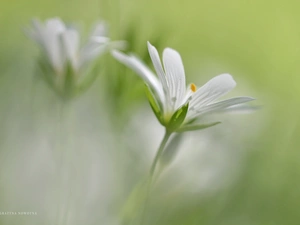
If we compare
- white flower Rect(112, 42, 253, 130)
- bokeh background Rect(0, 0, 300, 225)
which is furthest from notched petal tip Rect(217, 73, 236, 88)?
bokeh background Rect(0, 0, 300, 225)

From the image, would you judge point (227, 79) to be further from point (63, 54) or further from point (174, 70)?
point (63, 54)

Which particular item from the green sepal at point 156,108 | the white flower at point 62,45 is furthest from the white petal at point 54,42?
the green sepal at point 156,108

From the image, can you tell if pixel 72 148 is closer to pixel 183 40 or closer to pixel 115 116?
pixel 115 116

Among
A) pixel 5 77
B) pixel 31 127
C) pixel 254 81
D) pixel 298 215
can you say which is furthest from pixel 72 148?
pixel 254 81

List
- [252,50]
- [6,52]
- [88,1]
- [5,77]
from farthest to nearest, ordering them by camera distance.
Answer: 1. [88,1]
2. [252,50]
3. [6,52]
4. [5,77]

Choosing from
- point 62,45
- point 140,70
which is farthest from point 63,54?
point 140,70

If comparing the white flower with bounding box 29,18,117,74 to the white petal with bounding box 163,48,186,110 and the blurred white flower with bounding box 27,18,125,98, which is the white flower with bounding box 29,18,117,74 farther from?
the white petal with bounding box 163,48,186,110

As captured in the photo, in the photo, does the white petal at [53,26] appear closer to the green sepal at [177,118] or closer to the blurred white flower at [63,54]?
the blurred white flower at [63,54]

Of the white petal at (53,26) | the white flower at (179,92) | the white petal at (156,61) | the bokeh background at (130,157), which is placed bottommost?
the bokeh background at (130,157)
